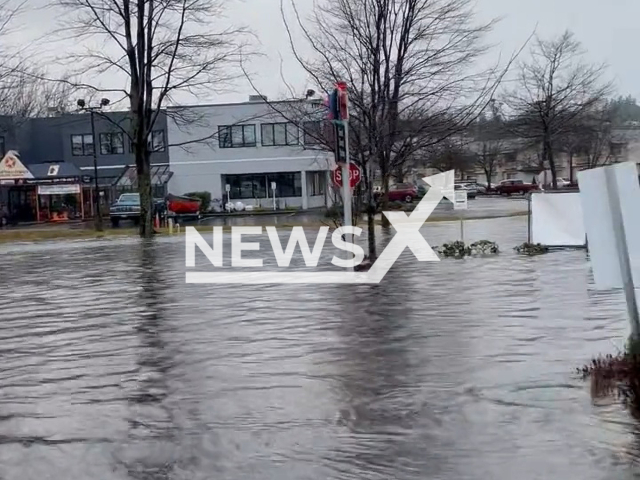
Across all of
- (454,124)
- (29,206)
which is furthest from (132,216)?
(454,124)

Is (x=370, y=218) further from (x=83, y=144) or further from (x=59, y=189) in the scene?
(x=83, y=144)

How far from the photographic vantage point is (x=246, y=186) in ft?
206

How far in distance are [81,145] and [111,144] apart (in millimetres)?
2647

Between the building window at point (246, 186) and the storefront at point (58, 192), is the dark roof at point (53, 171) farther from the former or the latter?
the building window at point (246, 186)

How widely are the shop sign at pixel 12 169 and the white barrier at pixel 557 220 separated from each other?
40.0m

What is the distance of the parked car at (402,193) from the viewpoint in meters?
61.4

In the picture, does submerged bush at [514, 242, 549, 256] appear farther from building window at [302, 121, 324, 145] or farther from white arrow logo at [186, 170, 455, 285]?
building window at [302, 121, 324, 145]

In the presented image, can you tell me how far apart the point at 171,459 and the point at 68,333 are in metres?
6.03

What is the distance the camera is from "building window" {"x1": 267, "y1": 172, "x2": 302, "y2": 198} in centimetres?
6231

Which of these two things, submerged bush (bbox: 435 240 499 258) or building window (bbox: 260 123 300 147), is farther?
building window (bbox: 260 123 300 147)

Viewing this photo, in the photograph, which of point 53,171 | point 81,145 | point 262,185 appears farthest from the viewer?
point 81,145

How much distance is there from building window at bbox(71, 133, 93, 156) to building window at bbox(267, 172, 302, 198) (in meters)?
13.7

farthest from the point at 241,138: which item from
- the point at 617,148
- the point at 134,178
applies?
the point at 617,148

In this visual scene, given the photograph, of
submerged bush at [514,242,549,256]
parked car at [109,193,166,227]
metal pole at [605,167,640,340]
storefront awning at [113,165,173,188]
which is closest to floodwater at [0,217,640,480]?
metal pole at [605,167,640,340]
